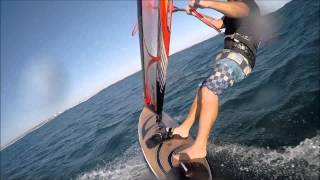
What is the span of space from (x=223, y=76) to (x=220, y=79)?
74 mm

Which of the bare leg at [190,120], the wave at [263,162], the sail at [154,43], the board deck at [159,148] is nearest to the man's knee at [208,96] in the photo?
the bare leg at [190,120]

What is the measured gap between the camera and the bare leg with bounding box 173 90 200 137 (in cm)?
542

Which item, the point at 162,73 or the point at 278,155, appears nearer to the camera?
the point at 278,155

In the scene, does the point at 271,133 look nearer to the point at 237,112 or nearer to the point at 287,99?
the point at 287,99

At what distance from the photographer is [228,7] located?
180 inches

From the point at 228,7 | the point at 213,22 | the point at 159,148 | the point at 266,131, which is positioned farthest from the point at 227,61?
the point at 266,131

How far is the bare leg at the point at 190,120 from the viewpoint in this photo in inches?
213

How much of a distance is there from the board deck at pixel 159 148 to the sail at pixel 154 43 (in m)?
0.28

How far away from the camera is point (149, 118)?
22.1 feet

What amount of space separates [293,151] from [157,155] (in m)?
2.43

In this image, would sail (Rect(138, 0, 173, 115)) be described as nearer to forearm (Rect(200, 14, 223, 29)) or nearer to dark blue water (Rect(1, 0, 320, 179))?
forearm (Rect(200, 14, 223, 29))

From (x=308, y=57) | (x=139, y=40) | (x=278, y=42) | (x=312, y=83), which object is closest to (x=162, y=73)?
(x=139, y=40)

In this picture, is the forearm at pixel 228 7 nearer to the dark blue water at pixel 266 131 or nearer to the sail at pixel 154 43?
the sail at pixel 154 43

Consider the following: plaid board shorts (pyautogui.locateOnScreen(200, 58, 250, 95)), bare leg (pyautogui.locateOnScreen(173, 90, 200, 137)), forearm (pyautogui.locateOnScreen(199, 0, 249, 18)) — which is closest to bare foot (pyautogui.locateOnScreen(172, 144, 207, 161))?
bare leg (pyautogui.locateOnScreen(173, 90, 200, 137))
